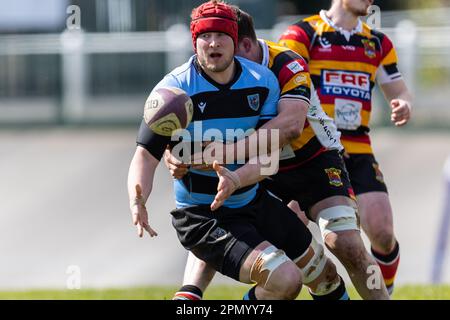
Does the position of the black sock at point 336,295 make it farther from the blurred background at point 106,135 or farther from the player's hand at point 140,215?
the blurred background at point 106,135

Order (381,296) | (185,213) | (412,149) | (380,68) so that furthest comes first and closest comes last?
(412,149) → (380,68) → (381,296) → (185,213)

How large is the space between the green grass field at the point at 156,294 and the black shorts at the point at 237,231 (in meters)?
2.04

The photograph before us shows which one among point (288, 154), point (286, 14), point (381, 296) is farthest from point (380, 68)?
point (286, 14)

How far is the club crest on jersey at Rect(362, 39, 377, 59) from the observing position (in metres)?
7.58

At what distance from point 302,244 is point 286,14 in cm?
1818

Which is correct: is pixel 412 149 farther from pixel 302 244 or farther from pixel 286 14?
pixel 302 244

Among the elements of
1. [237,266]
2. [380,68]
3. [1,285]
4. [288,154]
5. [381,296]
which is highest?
[380,68]

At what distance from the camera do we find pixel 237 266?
589 cm

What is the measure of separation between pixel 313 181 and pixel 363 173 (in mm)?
818

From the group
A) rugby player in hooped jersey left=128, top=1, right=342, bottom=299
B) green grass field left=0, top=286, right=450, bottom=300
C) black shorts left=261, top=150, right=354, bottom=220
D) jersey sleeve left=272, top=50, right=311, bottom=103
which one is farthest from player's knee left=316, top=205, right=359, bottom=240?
green grass field left=0, top=286, right=450, bottom=300

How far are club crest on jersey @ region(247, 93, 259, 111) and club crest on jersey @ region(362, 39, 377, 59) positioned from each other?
180 cm

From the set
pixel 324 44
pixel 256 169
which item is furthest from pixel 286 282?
pixel 324 44

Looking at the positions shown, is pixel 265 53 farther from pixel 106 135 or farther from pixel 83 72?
pixel 83 72

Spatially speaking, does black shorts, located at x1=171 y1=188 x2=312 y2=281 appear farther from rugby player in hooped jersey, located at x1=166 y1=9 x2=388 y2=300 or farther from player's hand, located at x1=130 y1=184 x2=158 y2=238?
player's hand, located at x1=130 y1=184 x2=158 y2=238
